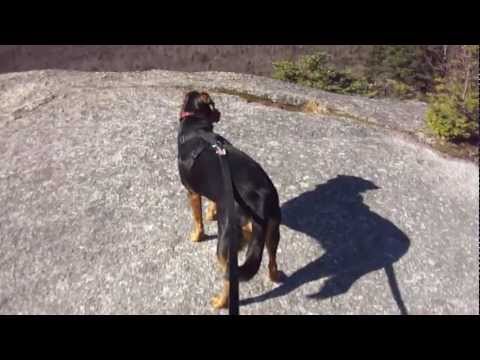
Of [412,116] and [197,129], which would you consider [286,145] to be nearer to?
[197,129]

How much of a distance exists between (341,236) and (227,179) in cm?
315

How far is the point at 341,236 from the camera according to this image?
6.89 metres

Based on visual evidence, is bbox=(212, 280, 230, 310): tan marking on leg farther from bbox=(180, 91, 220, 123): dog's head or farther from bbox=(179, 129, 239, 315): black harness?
bbox=(180, 91, 220, 123): dog's head

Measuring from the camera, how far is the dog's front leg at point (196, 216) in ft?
20.4

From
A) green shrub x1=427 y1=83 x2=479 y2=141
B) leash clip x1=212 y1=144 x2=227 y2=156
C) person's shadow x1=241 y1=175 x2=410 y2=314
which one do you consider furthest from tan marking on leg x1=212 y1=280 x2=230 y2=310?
green shrub x1=427 y1=83 x2=479 y2=141

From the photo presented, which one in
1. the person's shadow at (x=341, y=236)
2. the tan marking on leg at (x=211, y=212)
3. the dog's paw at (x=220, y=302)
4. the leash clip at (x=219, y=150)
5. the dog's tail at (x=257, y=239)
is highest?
the leash clip at (x=219, y=150)

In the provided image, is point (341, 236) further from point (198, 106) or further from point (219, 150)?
point (198, 106)

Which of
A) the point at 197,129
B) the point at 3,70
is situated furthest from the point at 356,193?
the point at 3,70

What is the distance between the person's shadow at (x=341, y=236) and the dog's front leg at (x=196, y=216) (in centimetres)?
128

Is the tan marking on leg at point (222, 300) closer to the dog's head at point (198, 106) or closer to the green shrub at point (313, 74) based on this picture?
the dog's head at point (198, 106)

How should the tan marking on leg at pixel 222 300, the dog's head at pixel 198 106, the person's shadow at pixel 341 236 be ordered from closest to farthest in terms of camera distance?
the tan marking on leg at pixel 222 300
the dog's head at pixel 198 106
the person's shadow at pixel 341 236

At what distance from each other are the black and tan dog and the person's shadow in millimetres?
634

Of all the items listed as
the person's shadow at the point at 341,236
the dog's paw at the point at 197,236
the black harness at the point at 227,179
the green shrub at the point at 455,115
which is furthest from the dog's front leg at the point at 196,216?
the green shrub at the point at 455,115

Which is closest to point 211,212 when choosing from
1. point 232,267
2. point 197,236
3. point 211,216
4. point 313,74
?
point 211,216
